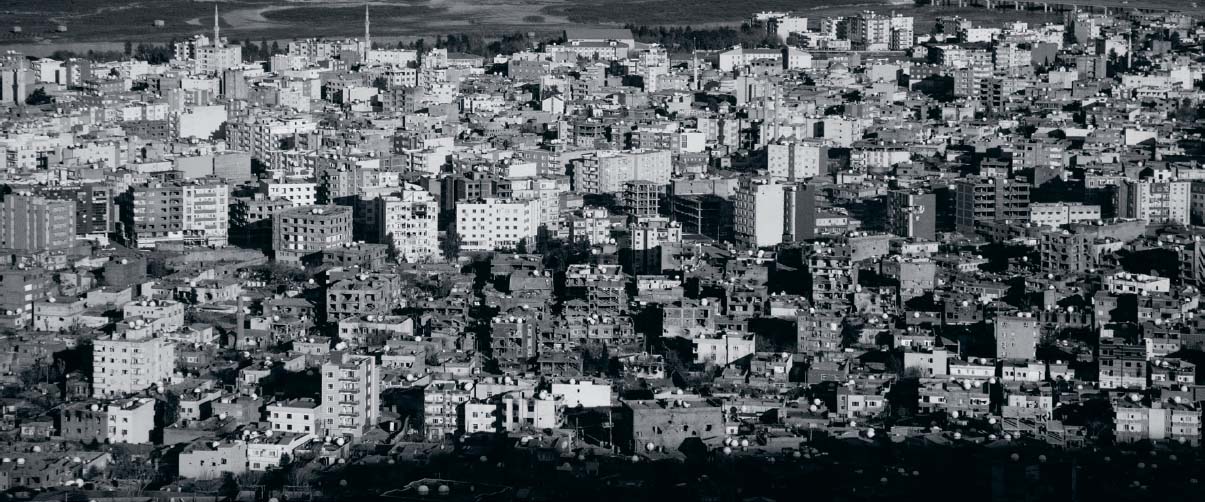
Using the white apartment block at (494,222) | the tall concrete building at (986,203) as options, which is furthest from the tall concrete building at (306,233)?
the tall concrete building at (986,203)

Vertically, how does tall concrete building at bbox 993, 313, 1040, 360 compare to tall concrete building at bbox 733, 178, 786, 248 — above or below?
below

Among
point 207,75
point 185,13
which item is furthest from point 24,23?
point 207,75

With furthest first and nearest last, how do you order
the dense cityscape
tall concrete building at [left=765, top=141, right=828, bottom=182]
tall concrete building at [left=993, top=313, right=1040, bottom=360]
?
tall concrete building at [left=765, top=141, right=828, bottom=182] → tall concrete building at [left=993, top=313, right=1040, bottom=360] → the dense cityscape

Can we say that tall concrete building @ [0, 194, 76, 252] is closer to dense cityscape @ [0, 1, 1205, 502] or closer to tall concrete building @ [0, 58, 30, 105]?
dense cityscape @ [0, 1, 1205, 502]

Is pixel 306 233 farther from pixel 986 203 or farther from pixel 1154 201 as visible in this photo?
pixel 1154 201

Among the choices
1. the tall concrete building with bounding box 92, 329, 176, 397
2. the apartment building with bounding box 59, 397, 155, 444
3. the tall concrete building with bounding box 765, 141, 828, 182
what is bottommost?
the apartment building with bounding box 59, 397, 155, 444

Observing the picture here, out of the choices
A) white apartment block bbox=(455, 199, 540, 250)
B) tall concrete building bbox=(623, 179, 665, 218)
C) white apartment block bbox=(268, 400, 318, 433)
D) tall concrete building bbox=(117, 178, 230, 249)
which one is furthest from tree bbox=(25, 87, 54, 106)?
white apartment block bbox=(268, 400, 318, 433)
